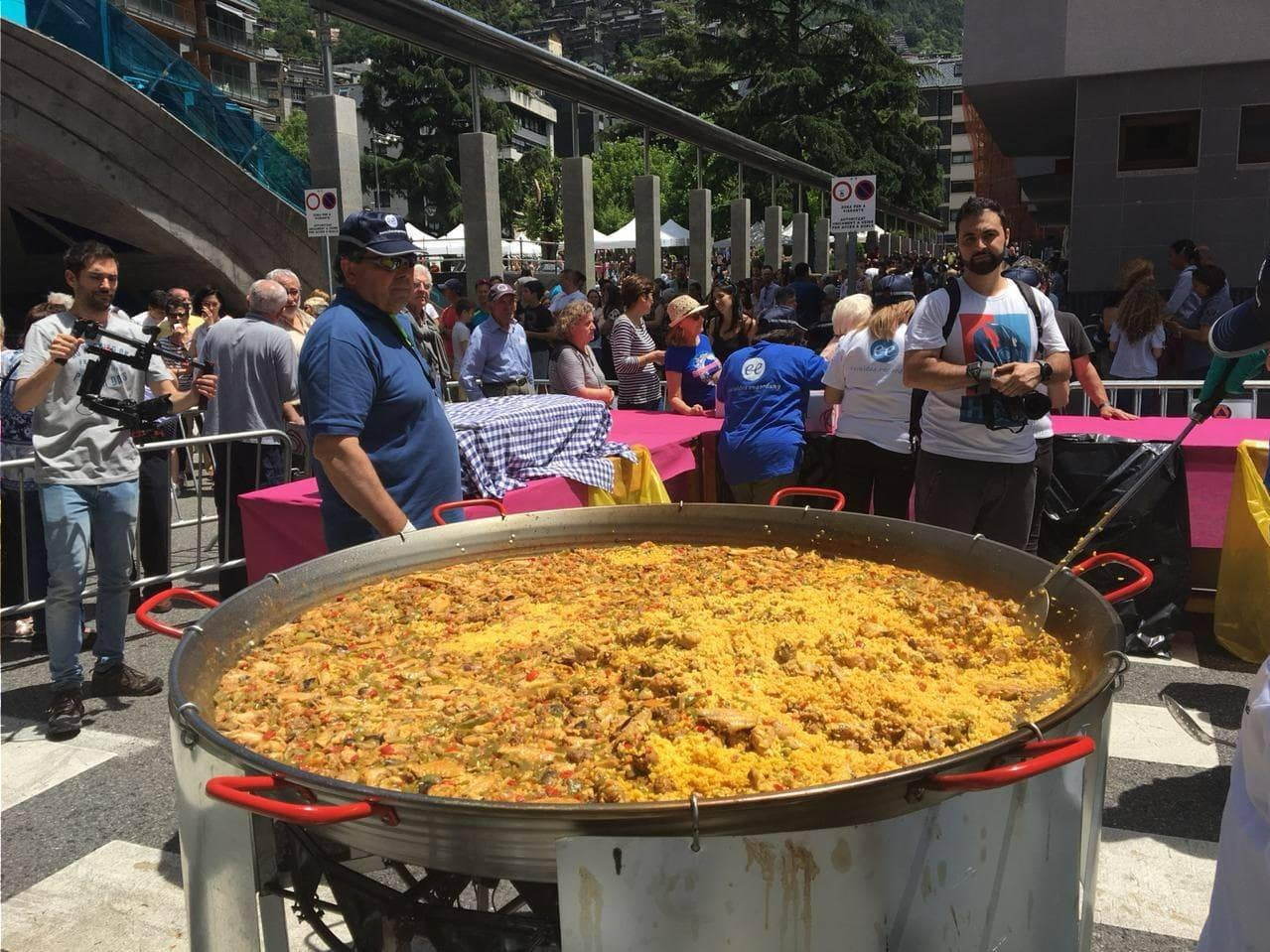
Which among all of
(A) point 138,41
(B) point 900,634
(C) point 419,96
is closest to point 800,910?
(B) point 900,634

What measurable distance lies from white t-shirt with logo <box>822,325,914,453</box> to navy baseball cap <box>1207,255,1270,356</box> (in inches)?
95.9

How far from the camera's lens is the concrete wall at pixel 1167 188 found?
14117 millimetres

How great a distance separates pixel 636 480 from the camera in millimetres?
6238

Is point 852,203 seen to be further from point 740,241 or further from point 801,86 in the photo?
point 801,86

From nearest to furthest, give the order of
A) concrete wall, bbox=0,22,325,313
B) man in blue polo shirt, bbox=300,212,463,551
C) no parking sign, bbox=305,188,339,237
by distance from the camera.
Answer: man in blue polo shirt, bbox=300,212,463,551, no parking sign, bbox=305,188,339,237, concrete wall, bbox=0,22,325,313

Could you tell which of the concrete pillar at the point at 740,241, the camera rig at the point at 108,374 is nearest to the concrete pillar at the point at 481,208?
the camera rig at the point at 108,374

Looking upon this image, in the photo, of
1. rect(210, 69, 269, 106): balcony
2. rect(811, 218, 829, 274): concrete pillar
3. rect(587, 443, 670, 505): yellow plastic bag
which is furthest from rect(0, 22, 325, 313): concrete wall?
rect(210, 69, 269, 106): balcony

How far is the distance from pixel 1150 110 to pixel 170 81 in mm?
17076

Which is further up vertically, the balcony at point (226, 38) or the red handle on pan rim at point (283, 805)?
the balcony at point (226, 38)

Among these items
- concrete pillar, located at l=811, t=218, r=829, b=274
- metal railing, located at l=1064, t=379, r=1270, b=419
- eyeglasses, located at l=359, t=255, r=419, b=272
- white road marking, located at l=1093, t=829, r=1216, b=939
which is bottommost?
white road marking, located at l=1093, t=829, r=1216, b=939

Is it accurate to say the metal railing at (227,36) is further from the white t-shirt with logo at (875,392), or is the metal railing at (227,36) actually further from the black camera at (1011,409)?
the black camera at (1011,409)

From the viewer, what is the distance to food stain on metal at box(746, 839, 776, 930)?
4.66ft

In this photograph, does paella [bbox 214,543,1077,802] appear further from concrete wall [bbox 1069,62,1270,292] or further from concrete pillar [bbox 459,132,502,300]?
concrete wall [bbox 1069,62,1270,292]

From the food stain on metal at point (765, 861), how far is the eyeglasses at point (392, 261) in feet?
7.67
